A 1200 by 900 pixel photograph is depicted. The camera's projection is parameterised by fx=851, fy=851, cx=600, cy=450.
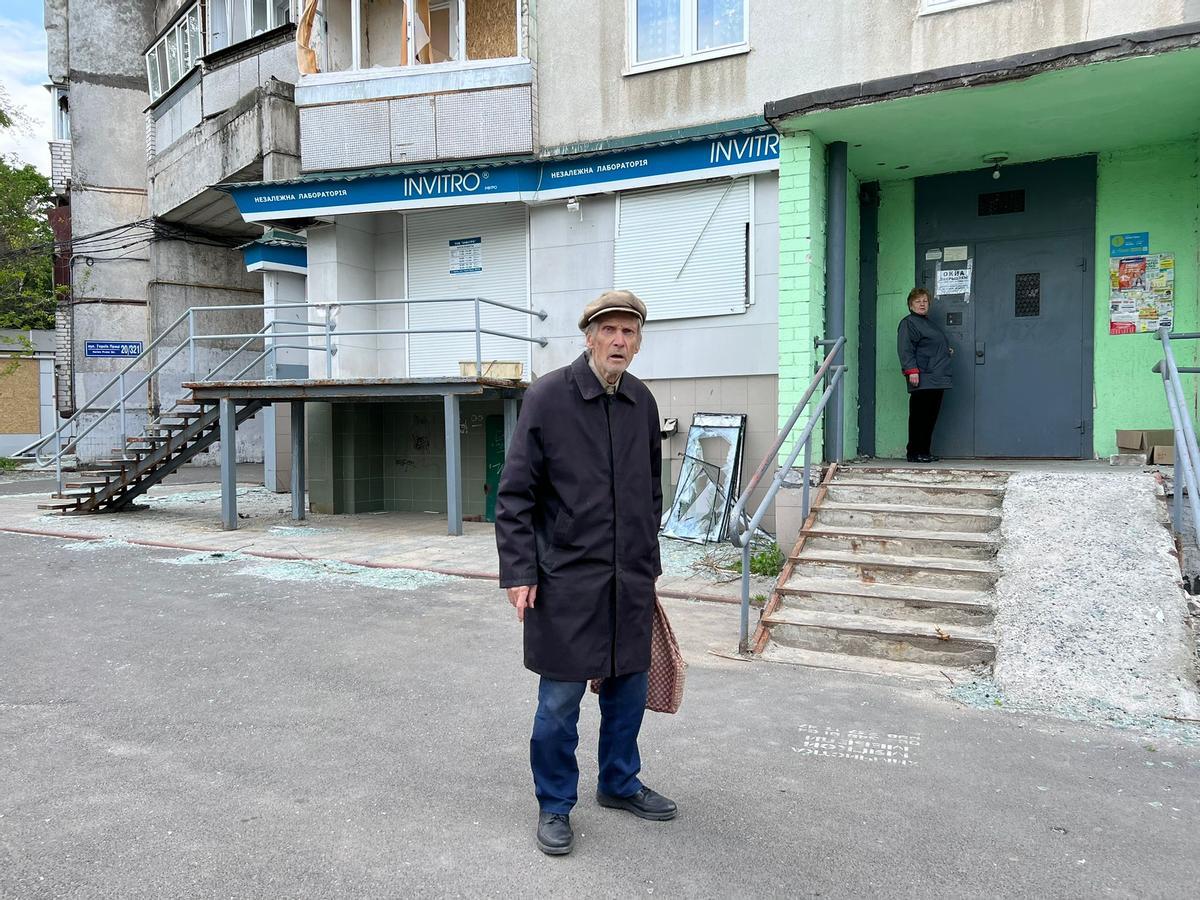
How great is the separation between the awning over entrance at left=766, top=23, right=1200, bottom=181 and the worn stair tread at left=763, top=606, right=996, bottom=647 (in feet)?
12.3

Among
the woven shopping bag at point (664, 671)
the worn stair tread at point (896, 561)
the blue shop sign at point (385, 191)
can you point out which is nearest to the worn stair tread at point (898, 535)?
the worn stair tread at point (896, 561)

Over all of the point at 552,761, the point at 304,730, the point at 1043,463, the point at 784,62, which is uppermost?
the point at 784,62

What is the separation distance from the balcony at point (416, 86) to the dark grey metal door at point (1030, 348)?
5828mm

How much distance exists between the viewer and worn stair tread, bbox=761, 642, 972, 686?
180 inches

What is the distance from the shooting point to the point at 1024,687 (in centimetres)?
428

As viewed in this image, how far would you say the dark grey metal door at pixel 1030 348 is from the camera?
745 cm

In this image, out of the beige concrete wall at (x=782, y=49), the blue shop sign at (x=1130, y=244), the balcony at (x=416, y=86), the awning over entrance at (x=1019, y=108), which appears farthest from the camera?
the balcony at (x=416, y=86)

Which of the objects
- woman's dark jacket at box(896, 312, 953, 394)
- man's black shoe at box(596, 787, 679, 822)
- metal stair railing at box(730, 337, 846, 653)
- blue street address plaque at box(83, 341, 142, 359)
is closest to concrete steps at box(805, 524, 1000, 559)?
metal stair railing at box(730, 337, 846, 653)

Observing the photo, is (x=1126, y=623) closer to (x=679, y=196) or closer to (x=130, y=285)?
(x=679, y=196)

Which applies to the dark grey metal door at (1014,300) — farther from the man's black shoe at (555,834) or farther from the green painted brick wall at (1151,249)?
the man's black shoe at (555,834)

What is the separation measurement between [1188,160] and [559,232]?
6.54 m

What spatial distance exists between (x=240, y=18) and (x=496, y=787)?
16.7 m

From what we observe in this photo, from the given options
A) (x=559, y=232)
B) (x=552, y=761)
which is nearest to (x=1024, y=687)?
(x=552, y=761)

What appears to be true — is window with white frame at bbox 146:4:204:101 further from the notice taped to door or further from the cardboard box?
the cardboard box
